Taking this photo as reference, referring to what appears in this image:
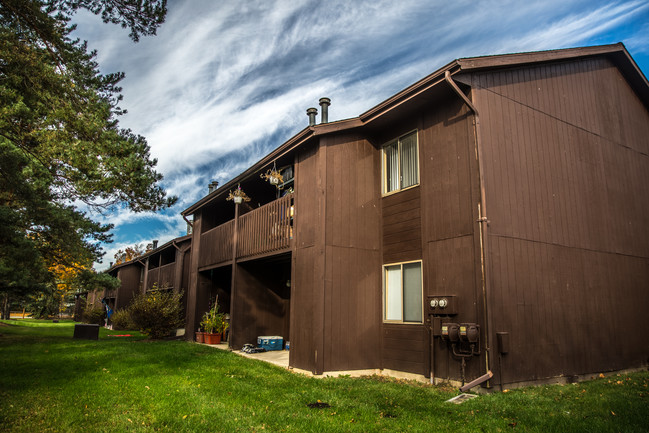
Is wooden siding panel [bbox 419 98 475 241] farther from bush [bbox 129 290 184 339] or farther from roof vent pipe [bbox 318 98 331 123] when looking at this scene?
bush [bbox 129 290 184 339]

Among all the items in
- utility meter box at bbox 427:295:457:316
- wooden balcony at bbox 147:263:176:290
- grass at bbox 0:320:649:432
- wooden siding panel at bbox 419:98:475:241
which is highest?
wooden siding panel at bbox 419:98:475:241

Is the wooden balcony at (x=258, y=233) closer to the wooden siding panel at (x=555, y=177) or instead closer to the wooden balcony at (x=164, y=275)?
the wooden siding panel at (x=555, y=177)

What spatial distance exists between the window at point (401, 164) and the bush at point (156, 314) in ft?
32.2

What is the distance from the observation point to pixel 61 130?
8.89 meters

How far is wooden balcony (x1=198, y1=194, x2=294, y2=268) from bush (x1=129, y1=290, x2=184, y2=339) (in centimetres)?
204

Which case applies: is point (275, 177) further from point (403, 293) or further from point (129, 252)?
point (129, 252)

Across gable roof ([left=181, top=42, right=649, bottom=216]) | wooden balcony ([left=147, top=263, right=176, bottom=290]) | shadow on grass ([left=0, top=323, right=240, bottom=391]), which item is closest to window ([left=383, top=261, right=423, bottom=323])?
gable roof ([left=181, top=42, right=649, bottom=216])

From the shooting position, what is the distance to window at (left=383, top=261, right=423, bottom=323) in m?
9.01

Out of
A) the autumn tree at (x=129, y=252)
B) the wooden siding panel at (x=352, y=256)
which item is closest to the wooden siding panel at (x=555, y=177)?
the wooden siding panel at (x=352, y=256)

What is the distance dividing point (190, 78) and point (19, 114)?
755cm

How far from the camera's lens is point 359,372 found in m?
9.34

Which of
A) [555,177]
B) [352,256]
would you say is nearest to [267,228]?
[352,256]

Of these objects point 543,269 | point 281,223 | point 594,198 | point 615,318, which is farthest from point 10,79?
point 615,318

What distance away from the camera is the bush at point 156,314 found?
15578 mm
